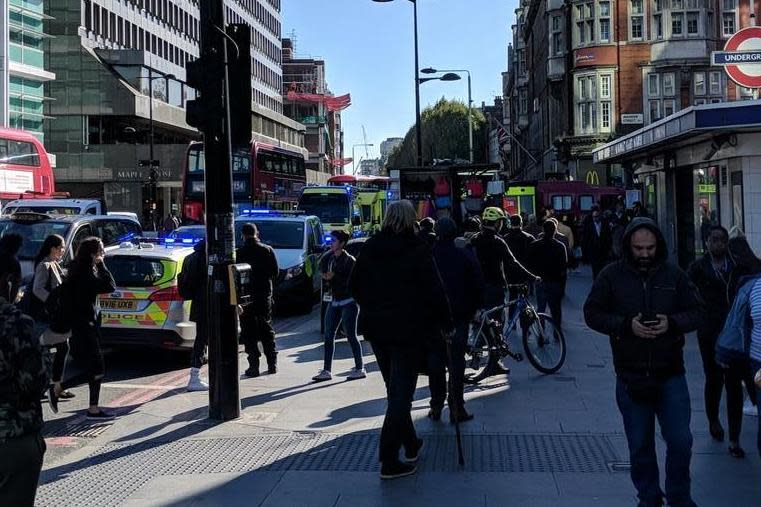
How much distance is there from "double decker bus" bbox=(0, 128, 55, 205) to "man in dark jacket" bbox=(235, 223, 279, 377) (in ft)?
58.2

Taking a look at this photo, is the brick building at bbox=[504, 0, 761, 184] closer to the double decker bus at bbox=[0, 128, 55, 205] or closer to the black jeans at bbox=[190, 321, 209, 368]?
the double decker bus at bbox=[0, 128, 55, 205]

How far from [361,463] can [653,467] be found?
2.31 metres

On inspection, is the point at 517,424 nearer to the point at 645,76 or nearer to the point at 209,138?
the point at 209,138

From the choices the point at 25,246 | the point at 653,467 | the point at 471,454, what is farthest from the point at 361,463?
the point at 25,246

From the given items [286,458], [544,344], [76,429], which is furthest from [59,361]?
[544,344]

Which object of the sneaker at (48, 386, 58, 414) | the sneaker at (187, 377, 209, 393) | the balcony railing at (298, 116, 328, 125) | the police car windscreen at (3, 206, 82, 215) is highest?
the balcony railing at (298, 116, 328, 125)

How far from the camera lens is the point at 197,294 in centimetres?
999

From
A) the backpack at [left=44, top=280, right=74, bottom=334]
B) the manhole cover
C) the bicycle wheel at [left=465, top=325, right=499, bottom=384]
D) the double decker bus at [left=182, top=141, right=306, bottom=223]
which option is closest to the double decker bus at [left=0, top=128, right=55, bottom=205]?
the double decker bus at [left=182, top=141, right=306, bottom=223]

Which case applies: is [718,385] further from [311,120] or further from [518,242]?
[311,120]

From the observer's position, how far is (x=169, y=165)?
2436 inches

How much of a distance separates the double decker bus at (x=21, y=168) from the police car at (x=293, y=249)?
10.7 meters

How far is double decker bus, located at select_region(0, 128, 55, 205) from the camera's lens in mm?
27016

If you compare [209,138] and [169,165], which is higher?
[169,165]

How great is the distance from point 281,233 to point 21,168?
1308 centimetres
